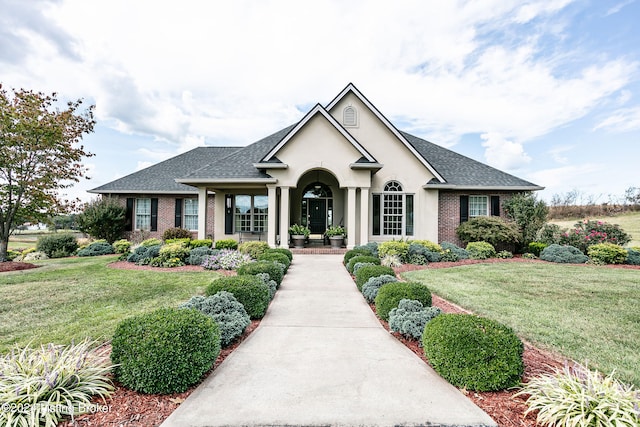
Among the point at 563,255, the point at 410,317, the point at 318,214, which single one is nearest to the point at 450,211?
the point at 563,255

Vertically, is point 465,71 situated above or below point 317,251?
above

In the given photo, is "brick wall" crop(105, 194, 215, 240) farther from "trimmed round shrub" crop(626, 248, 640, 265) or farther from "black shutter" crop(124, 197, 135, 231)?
"trimmed round shrub" crop(626, 248, 640, 265)

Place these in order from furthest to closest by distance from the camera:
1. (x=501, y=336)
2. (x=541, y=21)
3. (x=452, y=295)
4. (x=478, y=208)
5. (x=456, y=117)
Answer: (x=456, y=117) < (x=478, y=208) < (x=541, y=21) < (x=452, y=295) < (x=501, y=336)

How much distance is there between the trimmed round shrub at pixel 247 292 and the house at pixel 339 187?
8.06 m

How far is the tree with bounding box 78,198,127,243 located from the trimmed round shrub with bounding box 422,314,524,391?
18551mm

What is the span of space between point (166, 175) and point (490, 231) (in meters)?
18.3

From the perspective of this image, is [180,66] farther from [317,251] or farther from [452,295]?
[452,295]

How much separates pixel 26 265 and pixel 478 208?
64.2ft

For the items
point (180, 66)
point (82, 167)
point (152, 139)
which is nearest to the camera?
point (180, 66)

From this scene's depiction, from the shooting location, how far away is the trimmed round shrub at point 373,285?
614 cm

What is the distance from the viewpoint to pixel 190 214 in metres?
17.8

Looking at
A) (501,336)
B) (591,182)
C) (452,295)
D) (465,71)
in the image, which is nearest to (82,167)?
(452,295)

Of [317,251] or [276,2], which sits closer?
[276,2]

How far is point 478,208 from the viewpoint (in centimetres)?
1559
